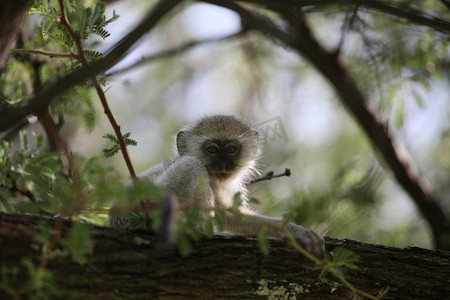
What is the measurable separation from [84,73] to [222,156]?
2865 mm

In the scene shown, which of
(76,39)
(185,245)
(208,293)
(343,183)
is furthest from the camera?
(343,183)

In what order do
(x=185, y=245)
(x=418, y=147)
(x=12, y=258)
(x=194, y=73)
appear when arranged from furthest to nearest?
(x=194, y=73)
(x=418, y=147)
(x=12, y=258)
(x=185, y=245)

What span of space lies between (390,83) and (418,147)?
180 cm

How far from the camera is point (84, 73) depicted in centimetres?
244

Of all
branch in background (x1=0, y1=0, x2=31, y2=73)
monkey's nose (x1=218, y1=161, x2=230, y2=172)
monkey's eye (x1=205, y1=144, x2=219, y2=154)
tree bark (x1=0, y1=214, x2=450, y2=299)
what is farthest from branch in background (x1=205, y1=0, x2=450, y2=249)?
branch in background (x1=0, y1=0, x2=31, y2=73)

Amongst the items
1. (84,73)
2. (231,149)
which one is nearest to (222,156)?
(231,149)

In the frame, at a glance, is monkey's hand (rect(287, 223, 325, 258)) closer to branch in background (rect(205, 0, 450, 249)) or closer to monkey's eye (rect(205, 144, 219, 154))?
monkey's eye (rect(205, 144, 219, 154))

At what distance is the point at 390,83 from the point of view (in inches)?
232

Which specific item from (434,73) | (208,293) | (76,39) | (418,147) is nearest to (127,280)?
(208,293)

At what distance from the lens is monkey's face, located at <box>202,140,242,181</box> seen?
496cm

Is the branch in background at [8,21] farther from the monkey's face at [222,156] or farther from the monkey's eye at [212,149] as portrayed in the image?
the monkey's eye at [212,149]

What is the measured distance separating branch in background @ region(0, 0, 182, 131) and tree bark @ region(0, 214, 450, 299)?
61 centimetres

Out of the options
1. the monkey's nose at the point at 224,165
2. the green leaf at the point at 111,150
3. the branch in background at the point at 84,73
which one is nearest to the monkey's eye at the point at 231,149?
the monkey's nose at the point at 224,165

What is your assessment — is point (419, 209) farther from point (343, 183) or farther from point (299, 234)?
point (299, 234)
